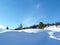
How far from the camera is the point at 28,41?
9.14 feet

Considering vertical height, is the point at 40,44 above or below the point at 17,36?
below

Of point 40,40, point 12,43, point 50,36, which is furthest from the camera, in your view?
point 50,36

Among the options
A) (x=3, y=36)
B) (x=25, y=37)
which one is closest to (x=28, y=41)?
(x=25, y=37)

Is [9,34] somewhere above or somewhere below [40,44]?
above

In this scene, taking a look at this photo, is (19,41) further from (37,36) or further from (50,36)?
(50,36)

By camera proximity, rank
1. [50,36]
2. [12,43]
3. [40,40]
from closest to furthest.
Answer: [12,43] → [40,40] → [50,36]

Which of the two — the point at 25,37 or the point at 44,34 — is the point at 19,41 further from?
the point at 44,34

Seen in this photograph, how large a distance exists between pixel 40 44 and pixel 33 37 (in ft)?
0.74

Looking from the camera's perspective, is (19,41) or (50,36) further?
(50,36)

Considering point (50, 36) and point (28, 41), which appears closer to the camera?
point (28, 41)

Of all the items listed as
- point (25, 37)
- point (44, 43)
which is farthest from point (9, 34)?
point (44, 43)

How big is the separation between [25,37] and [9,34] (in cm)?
35

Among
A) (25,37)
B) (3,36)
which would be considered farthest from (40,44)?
(3,36)

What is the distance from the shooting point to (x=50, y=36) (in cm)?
309
